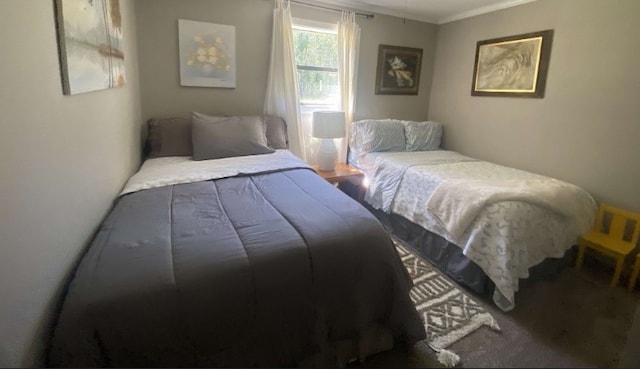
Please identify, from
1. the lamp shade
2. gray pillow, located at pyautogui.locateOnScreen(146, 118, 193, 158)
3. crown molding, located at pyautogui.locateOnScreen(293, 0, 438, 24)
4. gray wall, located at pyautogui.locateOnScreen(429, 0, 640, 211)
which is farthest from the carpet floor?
A: crown molding, located at pyautogui.locateOnScreen(293, 0, 438, 24)

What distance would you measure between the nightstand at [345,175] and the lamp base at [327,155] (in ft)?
0.18

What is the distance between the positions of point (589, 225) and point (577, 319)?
84 cm

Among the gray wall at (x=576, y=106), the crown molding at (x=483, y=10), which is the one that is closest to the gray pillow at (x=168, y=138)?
the gray wall at (x=576, y=106)

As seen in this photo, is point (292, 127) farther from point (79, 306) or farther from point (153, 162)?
point (79, 306)

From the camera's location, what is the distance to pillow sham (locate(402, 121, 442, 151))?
349 centimetres

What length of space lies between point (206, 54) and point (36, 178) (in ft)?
7.45

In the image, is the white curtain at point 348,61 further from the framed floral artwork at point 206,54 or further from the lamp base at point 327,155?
the framed floral artwork at point 206,54

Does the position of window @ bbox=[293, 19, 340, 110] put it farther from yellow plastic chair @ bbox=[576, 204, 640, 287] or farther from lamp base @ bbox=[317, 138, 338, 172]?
yellow plastic chair @ bbox=[576, 204, 640, 287]

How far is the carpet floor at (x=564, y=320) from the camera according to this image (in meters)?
1.50

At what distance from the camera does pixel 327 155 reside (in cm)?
316

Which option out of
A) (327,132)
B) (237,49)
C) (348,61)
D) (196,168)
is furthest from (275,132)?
(348,61)

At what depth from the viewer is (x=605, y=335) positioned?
1729 millimetres

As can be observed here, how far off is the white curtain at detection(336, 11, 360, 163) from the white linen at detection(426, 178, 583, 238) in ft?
4.97

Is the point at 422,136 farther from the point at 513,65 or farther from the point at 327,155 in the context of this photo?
the point at 327,155
